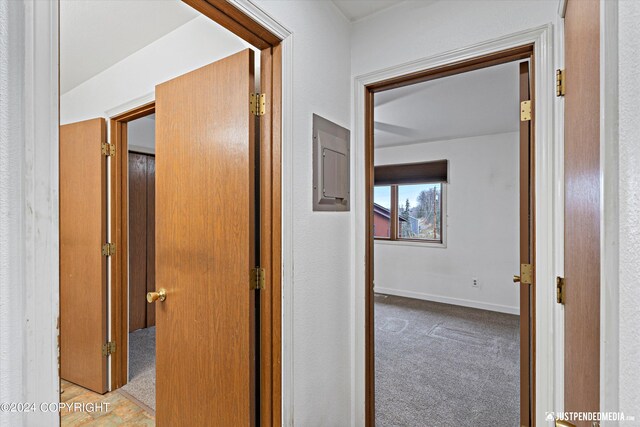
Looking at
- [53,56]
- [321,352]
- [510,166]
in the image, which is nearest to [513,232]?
[510,166]

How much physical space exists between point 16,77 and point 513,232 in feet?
15.5

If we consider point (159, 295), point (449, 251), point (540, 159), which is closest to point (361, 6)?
point (540, 159)

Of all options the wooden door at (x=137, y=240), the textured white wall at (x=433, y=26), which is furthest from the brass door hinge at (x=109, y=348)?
the textured white wall at (x=433, y=26)

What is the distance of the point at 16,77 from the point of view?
54cm

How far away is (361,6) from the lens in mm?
1611

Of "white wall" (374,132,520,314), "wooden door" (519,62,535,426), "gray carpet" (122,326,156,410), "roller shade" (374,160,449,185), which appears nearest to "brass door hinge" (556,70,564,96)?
"wooden door" (519,62,535,426)

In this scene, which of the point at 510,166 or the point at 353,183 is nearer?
the point at 353,183

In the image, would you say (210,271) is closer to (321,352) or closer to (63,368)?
(321,352)

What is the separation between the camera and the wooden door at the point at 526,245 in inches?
52.8

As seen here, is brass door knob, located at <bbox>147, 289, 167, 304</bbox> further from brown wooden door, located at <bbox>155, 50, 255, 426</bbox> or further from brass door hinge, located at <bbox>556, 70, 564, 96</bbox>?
brass door hinge, located at <bbox>556, 70, 564, 96</bbox>

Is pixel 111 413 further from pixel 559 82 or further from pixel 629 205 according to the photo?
pixel 559 82

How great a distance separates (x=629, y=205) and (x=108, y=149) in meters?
2.73

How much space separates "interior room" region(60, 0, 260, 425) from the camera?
1.66 m

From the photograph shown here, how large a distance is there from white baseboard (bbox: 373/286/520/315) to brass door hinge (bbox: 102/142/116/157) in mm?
4226
